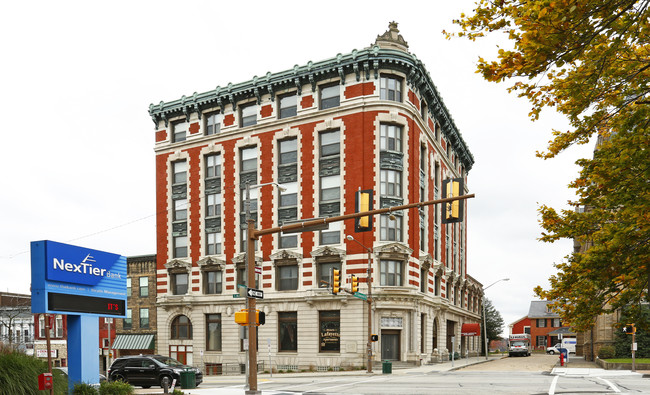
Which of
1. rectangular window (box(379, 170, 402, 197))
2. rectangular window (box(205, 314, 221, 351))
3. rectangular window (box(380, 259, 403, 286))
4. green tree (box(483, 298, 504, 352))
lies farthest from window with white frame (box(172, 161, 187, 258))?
green tree (box(483, 298, 504, 352))

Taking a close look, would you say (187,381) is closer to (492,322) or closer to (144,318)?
(144,318)

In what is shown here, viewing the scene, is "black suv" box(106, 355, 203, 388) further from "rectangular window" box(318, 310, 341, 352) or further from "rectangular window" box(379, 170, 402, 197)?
"rectangular window" box(379, 170, 402, 197)

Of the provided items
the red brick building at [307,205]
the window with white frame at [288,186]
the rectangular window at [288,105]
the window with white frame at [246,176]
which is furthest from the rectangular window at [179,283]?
the rectangular window at [288,105]

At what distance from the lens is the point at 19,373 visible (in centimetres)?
1633

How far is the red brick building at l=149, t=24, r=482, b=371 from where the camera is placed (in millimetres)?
43594

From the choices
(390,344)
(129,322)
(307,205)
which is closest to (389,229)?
(307,205)

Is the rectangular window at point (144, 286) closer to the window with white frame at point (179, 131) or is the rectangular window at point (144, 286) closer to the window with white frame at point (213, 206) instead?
the window with white frame at point (213, 206)

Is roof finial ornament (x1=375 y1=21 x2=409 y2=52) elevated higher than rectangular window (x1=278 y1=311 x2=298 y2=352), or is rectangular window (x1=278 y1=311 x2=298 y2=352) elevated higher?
roof finial ornament (x1=375 y1=21 x2=409 y2=52)

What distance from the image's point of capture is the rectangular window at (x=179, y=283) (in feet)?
173

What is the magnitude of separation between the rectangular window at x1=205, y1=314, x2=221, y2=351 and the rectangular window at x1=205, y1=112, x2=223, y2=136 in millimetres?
16642

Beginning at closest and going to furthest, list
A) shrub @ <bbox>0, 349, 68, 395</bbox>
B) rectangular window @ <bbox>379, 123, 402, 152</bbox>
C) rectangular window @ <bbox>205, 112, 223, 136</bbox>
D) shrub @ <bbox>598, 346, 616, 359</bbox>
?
shrub @ <bbox>0, 349, 68, 395</bbox> → rectangular window @ <bbox>379, 123, 402, 152</bbox> → shrub @ <bbox>598, 346, 616, 359</bbox> → rectangular window @ <bbox>205, 112, 223, 136</bbox>

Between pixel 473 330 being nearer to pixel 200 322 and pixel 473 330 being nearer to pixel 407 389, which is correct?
pixel 200 322

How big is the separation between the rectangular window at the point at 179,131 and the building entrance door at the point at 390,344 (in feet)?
86.9

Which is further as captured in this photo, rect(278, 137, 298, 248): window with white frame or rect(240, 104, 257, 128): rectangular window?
rect(240, 104, 257, 128): rectangular window
